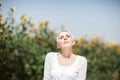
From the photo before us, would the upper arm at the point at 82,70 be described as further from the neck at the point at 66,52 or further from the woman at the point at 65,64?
the neck at the point at 66,52

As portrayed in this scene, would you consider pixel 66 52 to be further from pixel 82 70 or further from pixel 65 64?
pixel 82 70

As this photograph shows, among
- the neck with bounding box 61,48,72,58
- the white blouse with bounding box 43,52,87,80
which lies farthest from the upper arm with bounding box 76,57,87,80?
the neck with bounding box 61,48,72,58

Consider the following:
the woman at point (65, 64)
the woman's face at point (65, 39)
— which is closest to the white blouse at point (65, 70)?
the woman at point (65, 64)

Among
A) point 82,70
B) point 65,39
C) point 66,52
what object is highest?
point 65,39

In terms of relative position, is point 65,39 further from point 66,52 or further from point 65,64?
point 65,64

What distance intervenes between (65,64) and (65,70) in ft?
0.25

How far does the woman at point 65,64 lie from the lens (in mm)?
3256

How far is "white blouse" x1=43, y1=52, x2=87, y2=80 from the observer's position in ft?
10.7

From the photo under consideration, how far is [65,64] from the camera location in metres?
3.32

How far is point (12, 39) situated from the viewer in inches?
231

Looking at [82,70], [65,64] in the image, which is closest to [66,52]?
[65,64]

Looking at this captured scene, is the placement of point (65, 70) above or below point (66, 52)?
below

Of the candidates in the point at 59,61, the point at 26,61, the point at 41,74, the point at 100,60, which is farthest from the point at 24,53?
the point at 100,60

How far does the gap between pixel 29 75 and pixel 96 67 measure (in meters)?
2.84
